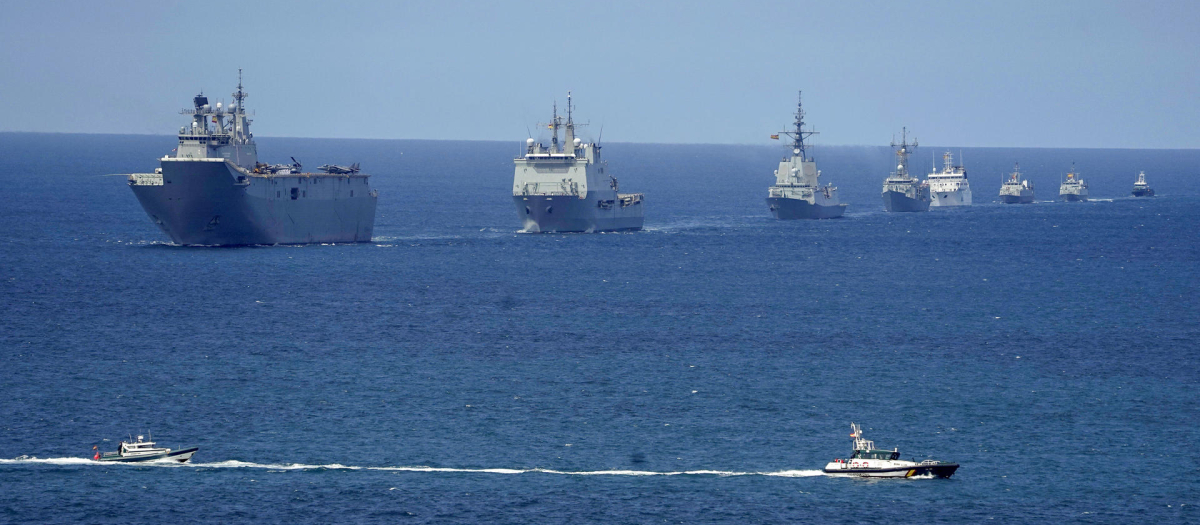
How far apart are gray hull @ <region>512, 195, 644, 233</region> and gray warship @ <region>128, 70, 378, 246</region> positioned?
48.3 ft

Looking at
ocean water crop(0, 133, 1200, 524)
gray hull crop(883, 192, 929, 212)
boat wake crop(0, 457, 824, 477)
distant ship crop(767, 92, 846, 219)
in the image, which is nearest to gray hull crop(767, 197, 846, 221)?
distant ship crop(767, 92, 846, 219)

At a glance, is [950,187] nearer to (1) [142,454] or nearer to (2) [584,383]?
(2) [584,383]

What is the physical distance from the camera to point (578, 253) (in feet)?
367

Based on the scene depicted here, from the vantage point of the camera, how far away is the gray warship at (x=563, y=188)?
123562mm

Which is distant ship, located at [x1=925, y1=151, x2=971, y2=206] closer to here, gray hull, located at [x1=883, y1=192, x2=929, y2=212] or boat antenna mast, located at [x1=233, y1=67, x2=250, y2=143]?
gray hull, located at [x1=883, y1=192, x2=929, y2=212]

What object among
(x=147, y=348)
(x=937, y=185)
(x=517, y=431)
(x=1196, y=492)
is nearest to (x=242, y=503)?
(x=517, y=431)

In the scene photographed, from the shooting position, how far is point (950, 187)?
7293 inches

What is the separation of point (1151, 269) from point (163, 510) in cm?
8441

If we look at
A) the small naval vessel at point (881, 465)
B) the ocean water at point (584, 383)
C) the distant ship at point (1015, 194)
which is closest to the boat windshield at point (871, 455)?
the small naval vessel at point (881, 465)

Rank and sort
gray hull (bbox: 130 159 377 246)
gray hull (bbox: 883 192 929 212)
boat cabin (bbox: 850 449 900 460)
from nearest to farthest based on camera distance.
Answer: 1. boat cabin (bbox: 850 449 900 460)
2. gray hull (bbox: 130 159 377 246)
3. gray hull (bbox: 883 192 929 212)

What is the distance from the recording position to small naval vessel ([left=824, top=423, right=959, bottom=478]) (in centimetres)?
4794

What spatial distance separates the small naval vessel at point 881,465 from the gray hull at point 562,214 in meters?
75.6

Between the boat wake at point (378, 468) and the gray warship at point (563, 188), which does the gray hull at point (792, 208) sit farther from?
the boat wake at point (378, 468)

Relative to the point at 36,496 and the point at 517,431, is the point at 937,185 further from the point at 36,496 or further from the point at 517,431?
the point at 36,496
